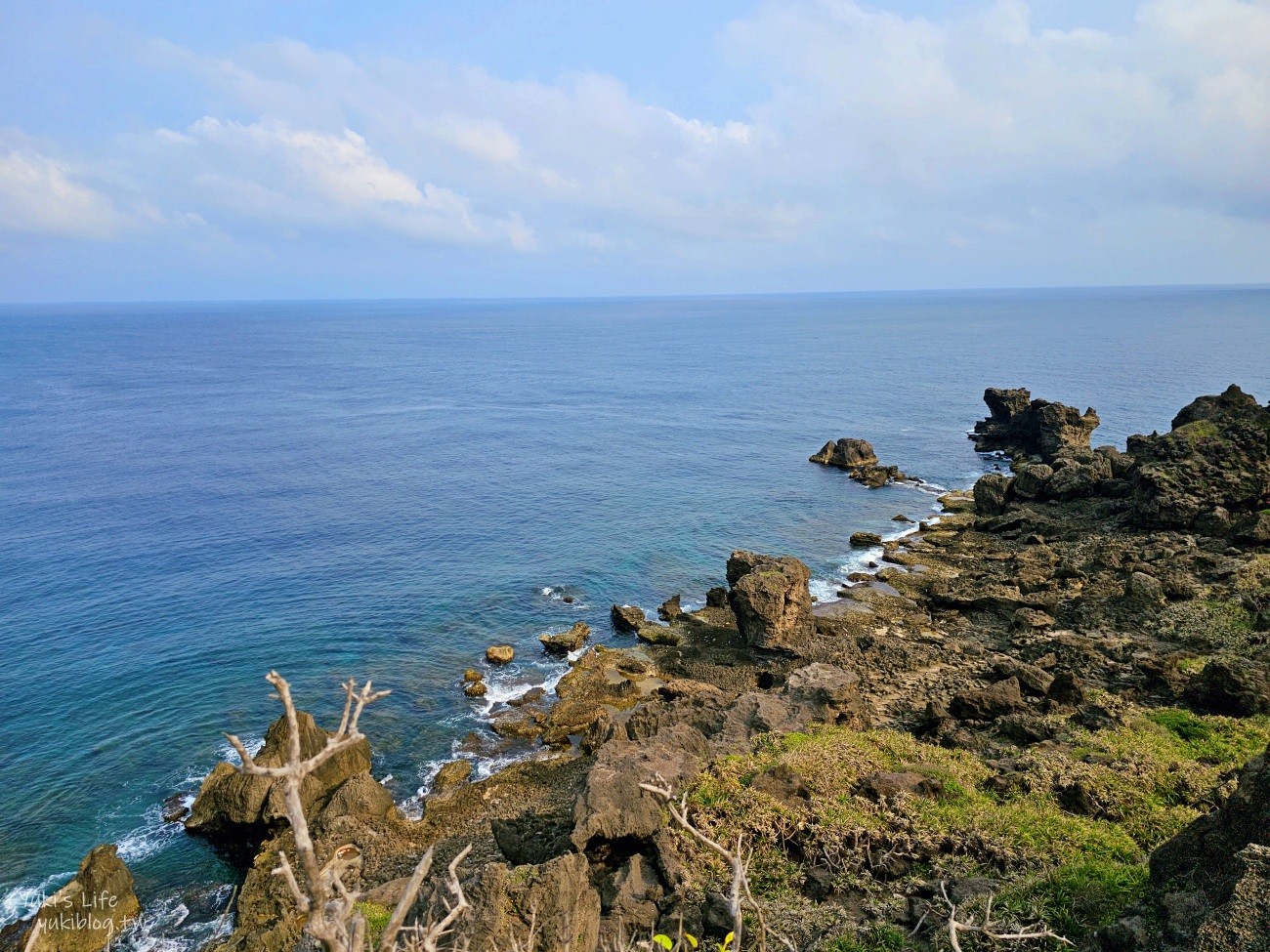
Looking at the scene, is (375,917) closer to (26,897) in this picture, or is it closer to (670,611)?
(26,897)

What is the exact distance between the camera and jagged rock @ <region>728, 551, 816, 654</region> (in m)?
48.5

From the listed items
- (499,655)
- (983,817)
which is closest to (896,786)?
(983,817)

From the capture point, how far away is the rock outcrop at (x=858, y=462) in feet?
291

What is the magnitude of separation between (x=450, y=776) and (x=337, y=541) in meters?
36.2

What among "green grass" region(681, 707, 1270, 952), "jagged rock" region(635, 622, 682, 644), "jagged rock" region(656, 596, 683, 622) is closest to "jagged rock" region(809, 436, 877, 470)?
"jagged rock" region(656, 596, 683, 622)

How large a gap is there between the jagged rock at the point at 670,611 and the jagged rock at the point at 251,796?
81.5 ft

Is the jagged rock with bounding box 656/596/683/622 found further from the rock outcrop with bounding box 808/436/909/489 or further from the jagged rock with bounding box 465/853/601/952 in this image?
the rock outcrop with bounding box 808/436/909/489

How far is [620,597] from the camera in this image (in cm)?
5838

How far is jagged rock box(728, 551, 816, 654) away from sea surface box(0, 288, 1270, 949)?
31.5 feet

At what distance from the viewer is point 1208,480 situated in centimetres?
6153

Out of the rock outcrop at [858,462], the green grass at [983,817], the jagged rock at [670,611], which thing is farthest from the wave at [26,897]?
the rock outcrop at [858,462]

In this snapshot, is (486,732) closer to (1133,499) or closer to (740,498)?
(740,498)

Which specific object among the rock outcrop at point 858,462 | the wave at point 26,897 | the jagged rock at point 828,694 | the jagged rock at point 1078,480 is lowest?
the wave at point 26,897

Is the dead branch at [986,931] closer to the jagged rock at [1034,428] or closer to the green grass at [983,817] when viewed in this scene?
the green grass at [983,817]
